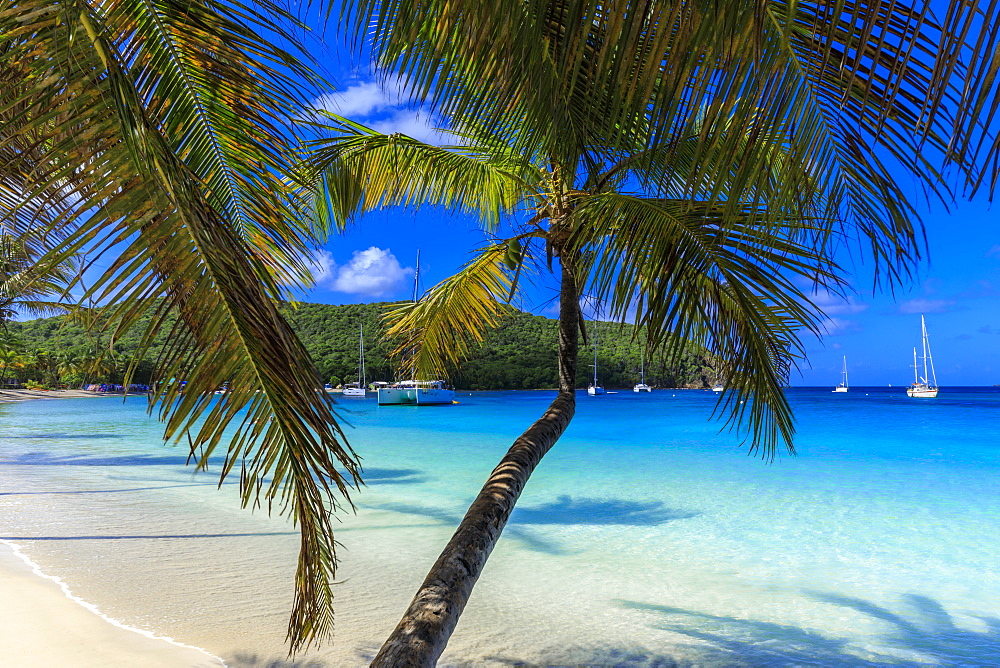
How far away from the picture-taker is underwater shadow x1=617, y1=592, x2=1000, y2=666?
5.33m

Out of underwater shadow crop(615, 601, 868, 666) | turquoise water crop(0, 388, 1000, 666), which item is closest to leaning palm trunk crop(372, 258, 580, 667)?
turquoise water crop(0, 388, 1000, 666)

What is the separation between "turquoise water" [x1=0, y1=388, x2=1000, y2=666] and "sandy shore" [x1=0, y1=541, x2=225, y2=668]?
0.69ft

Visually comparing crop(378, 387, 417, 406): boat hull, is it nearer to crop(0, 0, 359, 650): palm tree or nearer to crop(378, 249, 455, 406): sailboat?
crop(378, 249, 455, 406): sailboat

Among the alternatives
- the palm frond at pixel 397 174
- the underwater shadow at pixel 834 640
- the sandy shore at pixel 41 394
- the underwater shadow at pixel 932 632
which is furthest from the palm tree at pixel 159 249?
the sandy shore at pixel 41 394

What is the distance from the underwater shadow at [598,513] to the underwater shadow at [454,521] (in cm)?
81

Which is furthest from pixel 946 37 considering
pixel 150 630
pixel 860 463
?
pixel 860 463

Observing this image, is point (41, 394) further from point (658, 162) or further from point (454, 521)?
point (658, 162)

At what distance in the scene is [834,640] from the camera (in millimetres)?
5711

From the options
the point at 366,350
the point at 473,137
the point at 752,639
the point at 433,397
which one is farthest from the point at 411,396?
the point at 473,137

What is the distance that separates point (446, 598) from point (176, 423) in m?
1.19

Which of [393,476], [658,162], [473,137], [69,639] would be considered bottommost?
[393,476]

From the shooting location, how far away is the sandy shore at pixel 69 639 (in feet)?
14.0

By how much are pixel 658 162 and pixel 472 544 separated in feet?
5.78

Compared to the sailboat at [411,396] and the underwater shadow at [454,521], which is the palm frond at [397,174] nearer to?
the underwater shadow at [454,521]
